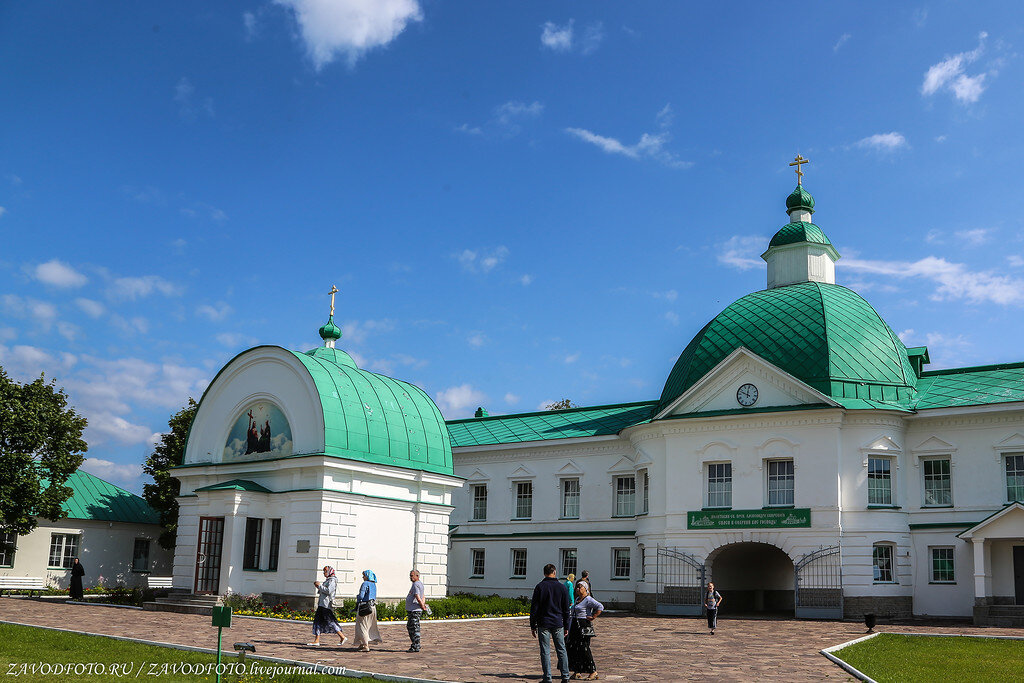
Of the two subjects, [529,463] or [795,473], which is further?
[529,463]

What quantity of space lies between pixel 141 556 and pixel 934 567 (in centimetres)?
3115

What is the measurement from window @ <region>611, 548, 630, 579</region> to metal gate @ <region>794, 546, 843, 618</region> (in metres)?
7.33

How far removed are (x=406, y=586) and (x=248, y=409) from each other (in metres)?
7.39

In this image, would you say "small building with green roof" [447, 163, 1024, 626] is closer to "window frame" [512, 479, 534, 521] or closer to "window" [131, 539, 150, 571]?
"window frame" [512, 479, 534, 521]

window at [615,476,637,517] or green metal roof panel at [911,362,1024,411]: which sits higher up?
green metal roof panel at [911,362,1024,411]

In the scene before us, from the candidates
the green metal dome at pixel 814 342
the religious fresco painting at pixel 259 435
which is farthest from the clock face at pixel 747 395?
the religious fresco painting at pixel 259 435

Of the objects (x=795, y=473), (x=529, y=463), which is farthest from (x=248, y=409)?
(x=795, y=473)

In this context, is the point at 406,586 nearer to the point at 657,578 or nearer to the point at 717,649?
the point at 657,578

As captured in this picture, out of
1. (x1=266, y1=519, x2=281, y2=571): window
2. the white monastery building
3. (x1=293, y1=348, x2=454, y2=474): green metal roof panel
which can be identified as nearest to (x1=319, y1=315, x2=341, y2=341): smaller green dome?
the white monastery building

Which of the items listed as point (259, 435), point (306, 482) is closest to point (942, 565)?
point (306, 482)

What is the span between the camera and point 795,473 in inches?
1125

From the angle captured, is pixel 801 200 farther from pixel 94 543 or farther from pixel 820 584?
pixel 94 543

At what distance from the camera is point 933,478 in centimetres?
2878

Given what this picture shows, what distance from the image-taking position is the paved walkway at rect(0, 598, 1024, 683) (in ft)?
46.6
